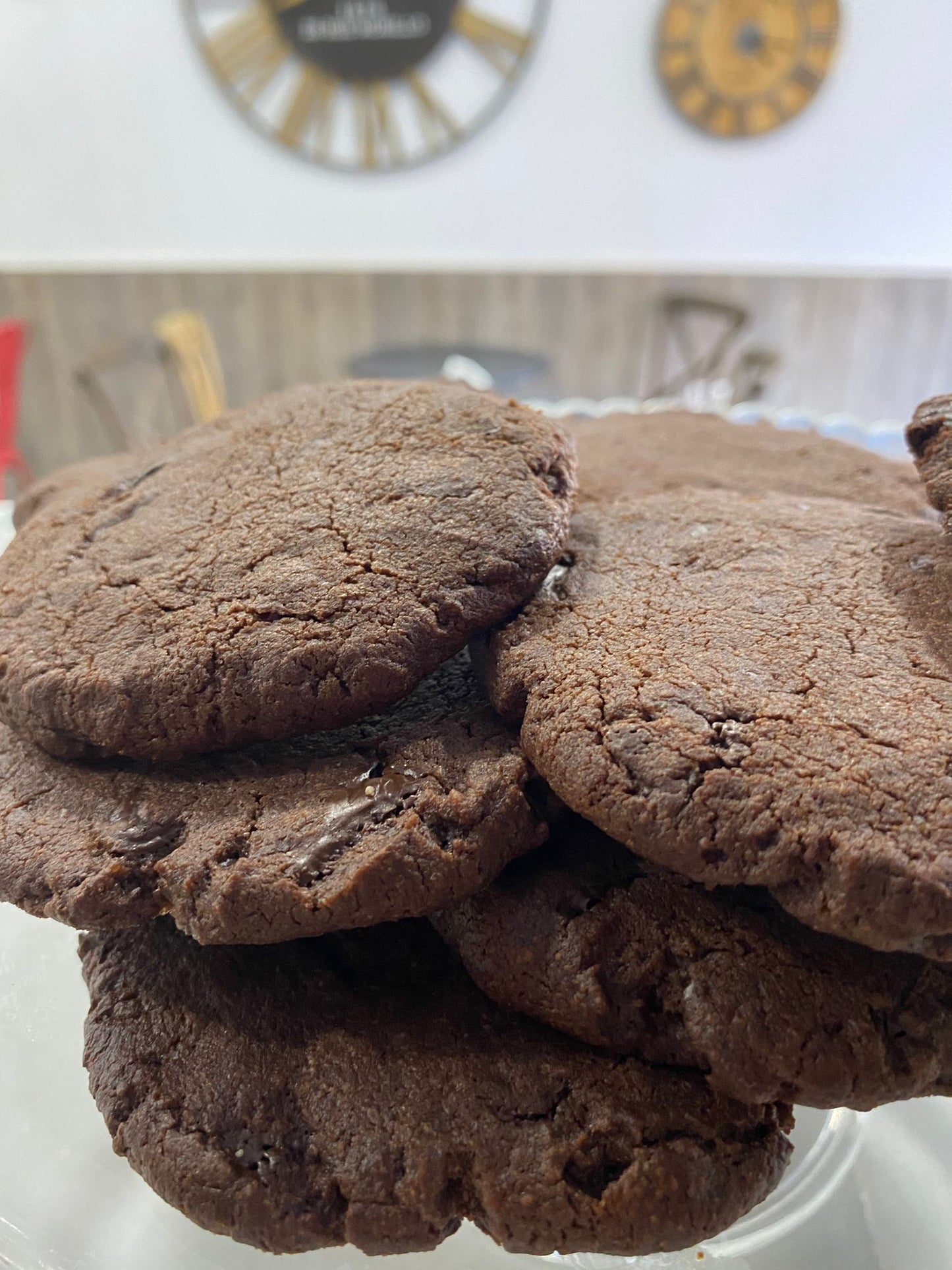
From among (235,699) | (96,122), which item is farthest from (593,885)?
(96,122)

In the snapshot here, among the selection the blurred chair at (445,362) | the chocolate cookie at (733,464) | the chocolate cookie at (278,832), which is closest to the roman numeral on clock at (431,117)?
the blurred chair at (445,362)

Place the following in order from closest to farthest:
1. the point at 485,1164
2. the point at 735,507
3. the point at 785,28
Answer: the point at 485,1164
the point at 735,507
the point at 785,28

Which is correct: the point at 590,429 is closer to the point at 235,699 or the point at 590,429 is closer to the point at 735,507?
the point at 735,507

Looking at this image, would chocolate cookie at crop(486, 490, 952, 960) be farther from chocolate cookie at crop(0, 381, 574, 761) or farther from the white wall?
the white wall

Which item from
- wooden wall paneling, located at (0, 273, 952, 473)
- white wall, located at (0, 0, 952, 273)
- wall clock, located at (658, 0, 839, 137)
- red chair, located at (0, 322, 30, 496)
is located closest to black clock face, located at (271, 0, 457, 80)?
white wall, located at (0, 0, 952, 273)

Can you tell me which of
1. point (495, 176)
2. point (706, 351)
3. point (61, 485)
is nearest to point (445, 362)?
point (495, 176)
